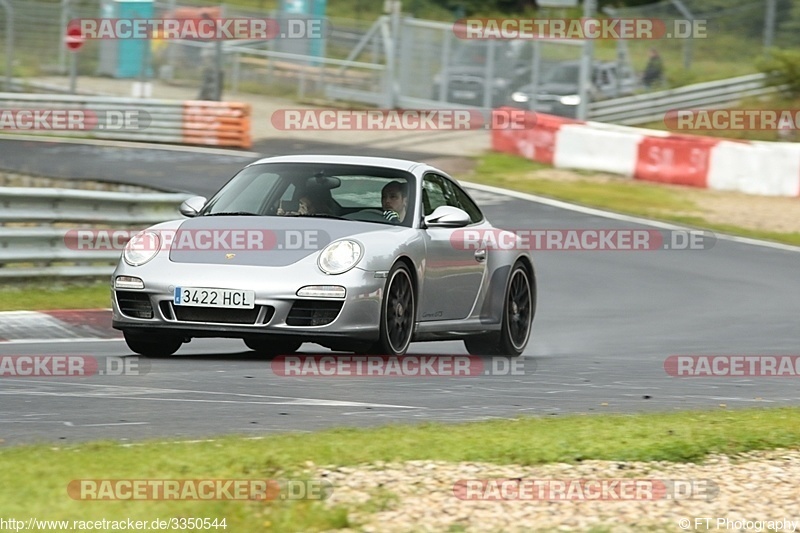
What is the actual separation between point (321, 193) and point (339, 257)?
1.00m

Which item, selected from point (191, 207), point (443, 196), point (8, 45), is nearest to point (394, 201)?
point (443, 196)

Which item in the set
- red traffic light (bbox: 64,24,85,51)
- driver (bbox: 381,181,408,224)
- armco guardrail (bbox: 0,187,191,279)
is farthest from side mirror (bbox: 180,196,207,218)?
red traffic light (bbox: 64,24,85,51)

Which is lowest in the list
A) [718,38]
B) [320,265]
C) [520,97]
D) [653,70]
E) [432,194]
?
[320,265]

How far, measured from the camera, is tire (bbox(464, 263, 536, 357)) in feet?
37.6

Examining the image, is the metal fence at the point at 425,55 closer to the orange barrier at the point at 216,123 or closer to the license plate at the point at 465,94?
the license plate at the point at 465,94

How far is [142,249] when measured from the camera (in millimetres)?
9625

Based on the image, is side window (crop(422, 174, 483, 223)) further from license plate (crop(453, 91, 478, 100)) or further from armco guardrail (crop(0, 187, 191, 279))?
license plate (crop(453, 91, 478, 100))

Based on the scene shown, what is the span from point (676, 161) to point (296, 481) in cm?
2143

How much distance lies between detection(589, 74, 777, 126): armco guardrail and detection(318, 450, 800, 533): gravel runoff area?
1135 inches

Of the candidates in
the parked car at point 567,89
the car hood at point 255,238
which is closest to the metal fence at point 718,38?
the parked car at point 567,89

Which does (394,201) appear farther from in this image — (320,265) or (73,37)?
(73,37)

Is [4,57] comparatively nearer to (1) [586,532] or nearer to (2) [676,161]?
(2) [676,161]

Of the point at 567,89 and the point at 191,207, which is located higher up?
the point at 567,89

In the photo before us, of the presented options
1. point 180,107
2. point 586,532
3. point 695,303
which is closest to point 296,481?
point 586,532
